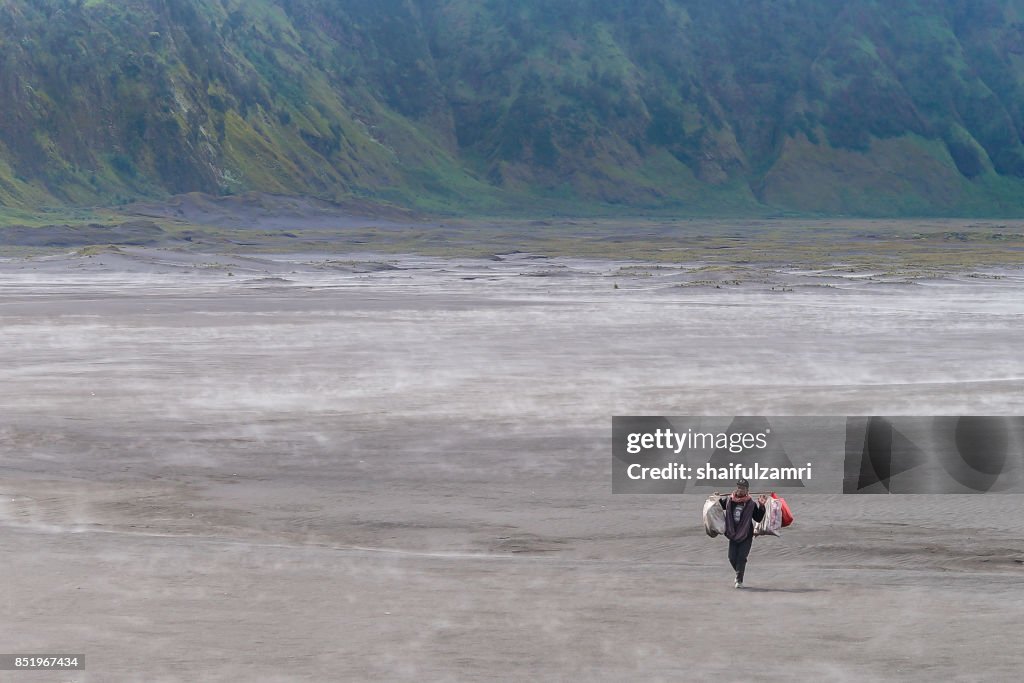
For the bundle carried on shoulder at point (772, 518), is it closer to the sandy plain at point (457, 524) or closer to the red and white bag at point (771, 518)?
the red and white bag at point (771, 518)

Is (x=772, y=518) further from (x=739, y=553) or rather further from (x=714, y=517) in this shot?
(x=739, y=553)

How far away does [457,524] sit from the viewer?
49.3 feet

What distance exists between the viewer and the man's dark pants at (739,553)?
12062mm

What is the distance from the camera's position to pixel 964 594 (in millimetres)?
12352

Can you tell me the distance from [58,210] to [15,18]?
37610 mm

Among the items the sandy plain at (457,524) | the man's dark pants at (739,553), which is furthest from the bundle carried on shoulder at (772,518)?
the sandy plain at (457,524)

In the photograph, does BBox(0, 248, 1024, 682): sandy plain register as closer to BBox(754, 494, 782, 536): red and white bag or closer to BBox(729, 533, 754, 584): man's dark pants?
BBox(729, 533, 754, 584): man's dark pants

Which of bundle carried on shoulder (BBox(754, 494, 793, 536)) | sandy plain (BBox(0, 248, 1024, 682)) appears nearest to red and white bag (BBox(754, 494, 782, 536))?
bundle carried on shoulder (BBox(754, 494, 793, 536))

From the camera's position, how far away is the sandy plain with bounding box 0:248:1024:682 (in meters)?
10.7

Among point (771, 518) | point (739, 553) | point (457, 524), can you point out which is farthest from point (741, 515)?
point (457, 524)

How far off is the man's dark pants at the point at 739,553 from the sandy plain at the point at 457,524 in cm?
25

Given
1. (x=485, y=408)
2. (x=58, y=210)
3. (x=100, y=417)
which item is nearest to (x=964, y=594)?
(x=485, y=408)

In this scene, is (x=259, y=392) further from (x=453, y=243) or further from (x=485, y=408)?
(x=453, y=243)

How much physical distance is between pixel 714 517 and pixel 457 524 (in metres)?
3.87
